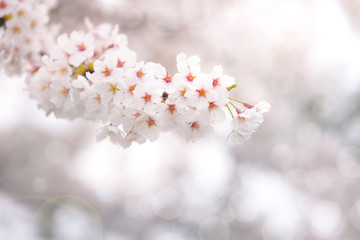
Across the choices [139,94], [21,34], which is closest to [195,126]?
[139,94]

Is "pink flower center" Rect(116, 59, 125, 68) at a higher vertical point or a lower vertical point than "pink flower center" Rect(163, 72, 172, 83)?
higher

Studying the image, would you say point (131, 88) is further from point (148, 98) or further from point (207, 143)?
point (207, 143)

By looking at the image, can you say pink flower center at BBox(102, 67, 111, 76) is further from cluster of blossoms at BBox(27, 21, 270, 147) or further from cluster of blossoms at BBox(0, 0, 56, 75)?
cluster of blossoms at BBox(0, 0, 56, 75)

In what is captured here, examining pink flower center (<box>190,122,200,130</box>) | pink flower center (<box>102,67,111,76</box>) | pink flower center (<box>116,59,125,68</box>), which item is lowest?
pink flower center (<box>190,122,200,130</box>)

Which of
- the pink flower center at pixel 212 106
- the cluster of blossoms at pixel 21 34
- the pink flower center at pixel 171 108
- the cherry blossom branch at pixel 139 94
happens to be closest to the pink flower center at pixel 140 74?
the cherry blossom branch at pixel 139 94

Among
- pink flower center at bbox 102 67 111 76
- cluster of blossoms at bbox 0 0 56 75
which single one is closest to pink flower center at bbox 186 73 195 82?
pink flower center at bbox 102 67 111 76

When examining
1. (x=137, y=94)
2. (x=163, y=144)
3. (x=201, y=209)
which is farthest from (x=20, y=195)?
(x=137, y=94)

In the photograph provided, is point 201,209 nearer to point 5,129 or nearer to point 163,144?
point 163,144
